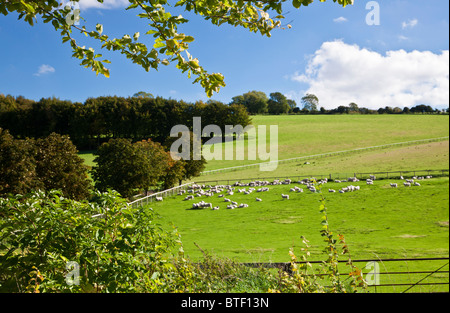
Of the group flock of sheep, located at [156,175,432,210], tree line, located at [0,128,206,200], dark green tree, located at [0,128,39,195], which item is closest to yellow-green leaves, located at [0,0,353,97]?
tree line, located at [0,128,206,200]

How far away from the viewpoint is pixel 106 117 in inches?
2244

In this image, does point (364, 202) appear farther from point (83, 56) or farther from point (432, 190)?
point (83, 56)

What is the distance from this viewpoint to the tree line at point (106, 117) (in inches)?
2112

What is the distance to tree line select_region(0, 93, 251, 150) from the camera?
53656 millimetres

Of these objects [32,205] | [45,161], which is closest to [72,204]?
[32,205]

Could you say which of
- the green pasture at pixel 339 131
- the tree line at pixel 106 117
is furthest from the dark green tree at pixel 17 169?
the tree line at pixel 106 117

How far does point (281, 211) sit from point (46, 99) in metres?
49.2

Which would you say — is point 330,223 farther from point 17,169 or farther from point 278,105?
point 278,105

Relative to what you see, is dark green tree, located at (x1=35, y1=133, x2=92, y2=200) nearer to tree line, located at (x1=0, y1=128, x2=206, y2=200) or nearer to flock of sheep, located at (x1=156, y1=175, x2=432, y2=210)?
tree line, located at (x1=0, y1=128, x2=206, y2=200)

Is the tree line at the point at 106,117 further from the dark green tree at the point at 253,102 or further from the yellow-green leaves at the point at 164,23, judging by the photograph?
the yellow-green leaves at the point at 164,23

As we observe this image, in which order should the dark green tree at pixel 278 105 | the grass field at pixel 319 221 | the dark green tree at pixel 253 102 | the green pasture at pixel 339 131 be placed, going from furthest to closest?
the dark green tree at pixel 278 105 → the dark green tree at pixel 253 102 → the green pasture at pixel 339 131 → the grass field at pixel 319 221

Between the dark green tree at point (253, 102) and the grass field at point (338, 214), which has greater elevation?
the dark green tree at point (253, 102)

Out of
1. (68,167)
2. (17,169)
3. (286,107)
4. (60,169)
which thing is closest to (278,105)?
(286,107)

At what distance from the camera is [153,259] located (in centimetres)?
497
